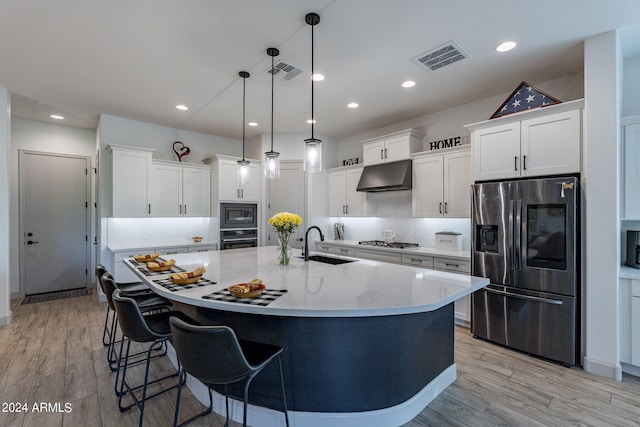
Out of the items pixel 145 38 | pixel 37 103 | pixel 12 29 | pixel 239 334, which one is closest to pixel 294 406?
pixel 239 334

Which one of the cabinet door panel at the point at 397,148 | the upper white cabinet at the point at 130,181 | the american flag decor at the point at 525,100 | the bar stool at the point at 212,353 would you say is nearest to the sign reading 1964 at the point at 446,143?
the cabinet door panel at the point at 397,148

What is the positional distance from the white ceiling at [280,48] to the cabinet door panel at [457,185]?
824 mm

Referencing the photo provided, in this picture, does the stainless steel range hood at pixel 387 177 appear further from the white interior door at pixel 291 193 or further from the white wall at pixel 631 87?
the white wall at pixel 631 87

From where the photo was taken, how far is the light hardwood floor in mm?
2100

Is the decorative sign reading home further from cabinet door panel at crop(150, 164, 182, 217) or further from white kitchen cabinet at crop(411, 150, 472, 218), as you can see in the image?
cabinet door panel at crop(150, 164, 182, 217)

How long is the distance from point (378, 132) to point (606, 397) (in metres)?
4.44

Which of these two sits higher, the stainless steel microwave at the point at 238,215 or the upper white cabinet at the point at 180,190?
the upper white cabinet at the point at 180,190

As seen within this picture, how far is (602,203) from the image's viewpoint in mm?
2637

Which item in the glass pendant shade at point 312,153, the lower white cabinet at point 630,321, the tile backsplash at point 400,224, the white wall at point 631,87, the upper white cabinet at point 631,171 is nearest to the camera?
the lower white cabinet at point 630,321

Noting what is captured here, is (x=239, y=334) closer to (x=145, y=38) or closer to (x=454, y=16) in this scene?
(x=145, y=38)

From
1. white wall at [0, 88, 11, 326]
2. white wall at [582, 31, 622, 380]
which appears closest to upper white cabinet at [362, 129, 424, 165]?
white wall at [582, 31, 622, 380]

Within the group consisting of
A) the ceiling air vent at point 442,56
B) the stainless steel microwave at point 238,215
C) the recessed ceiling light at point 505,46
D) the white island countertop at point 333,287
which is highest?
the ceiling air vent at point 442,56

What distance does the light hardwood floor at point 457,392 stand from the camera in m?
2.10

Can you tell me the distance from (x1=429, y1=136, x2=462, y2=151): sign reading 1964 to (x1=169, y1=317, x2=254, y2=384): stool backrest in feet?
13.0
